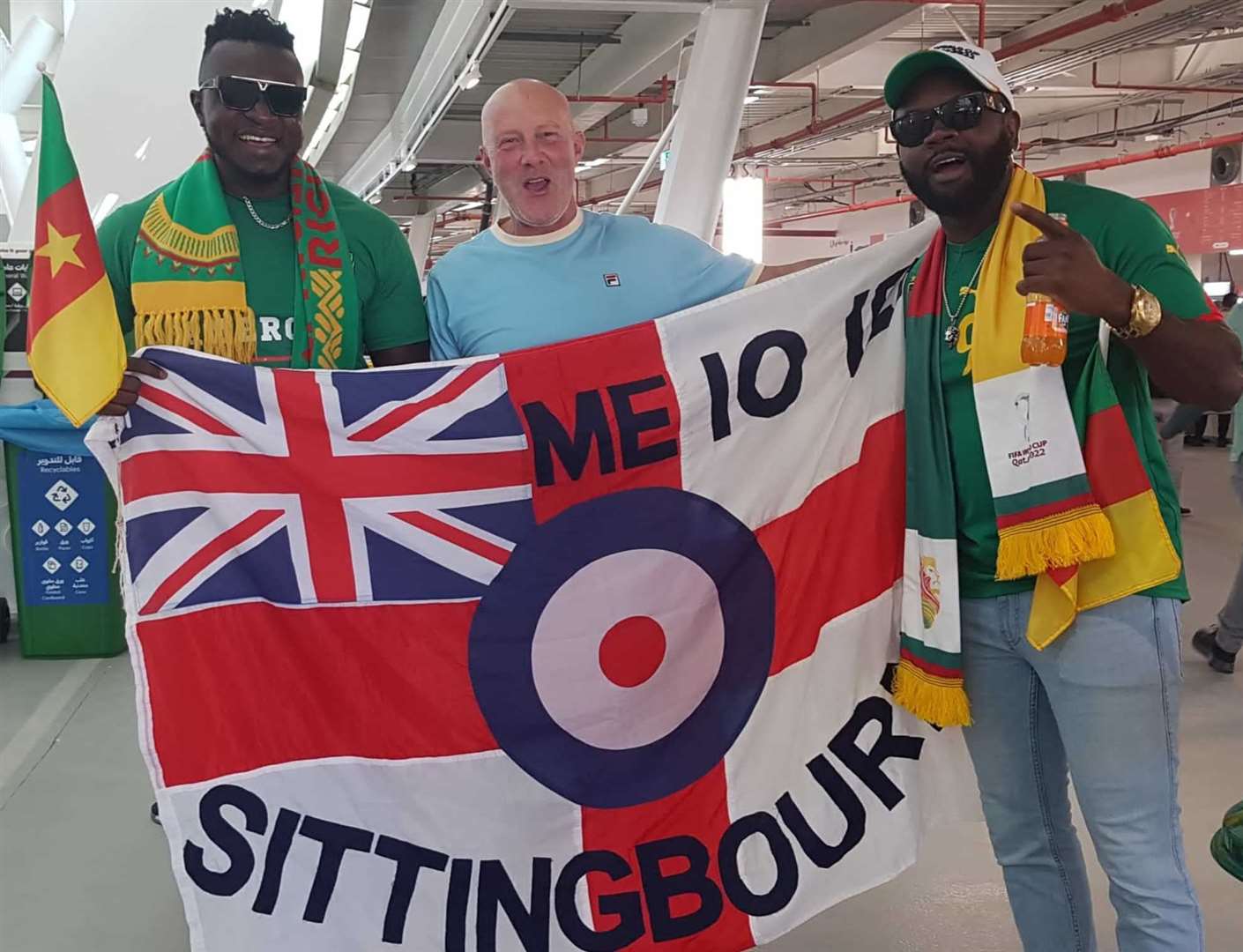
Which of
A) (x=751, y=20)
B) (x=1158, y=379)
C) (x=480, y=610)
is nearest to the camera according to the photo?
(x=1158, y=379)

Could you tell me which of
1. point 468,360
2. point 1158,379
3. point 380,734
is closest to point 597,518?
point 468,360

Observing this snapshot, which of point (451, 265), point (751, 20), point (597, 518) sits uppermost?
point (751, 20)

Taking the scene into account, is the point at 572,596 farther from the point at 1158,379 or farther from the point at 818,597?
the point at 1158,379

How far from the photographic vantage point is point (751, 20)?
4.97 m

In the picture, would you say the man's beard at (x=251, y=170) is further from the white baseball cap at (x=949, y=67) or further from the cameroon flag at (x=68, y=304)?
the white baseball cap at (x=949, y=67)

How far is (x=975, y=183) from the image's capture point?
62.6 inches

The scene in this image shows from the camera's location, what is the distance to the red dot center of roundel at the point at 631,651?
6.42 ft

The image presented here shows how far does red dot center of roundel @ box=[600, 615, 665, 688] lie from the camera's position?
1.96 m

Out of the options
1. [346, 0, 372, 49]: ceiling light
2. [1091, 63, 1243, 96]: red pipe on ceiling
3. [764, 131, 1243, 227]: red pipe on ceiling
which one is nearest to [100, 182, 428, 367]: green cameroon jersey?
[346, 0, 372, 49]: ceiling light

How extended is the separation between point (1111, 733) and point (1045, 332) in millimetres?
568

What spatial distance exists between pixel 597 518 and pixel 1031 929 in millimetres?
971

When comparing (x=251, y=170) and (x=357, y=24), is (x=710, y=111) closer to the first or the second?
(x=357, y=24)

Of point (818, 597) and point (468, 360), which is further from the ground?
point (468, 360)

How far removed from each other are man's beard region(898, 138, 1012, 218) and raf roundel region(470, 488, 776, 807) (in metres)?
0.66
